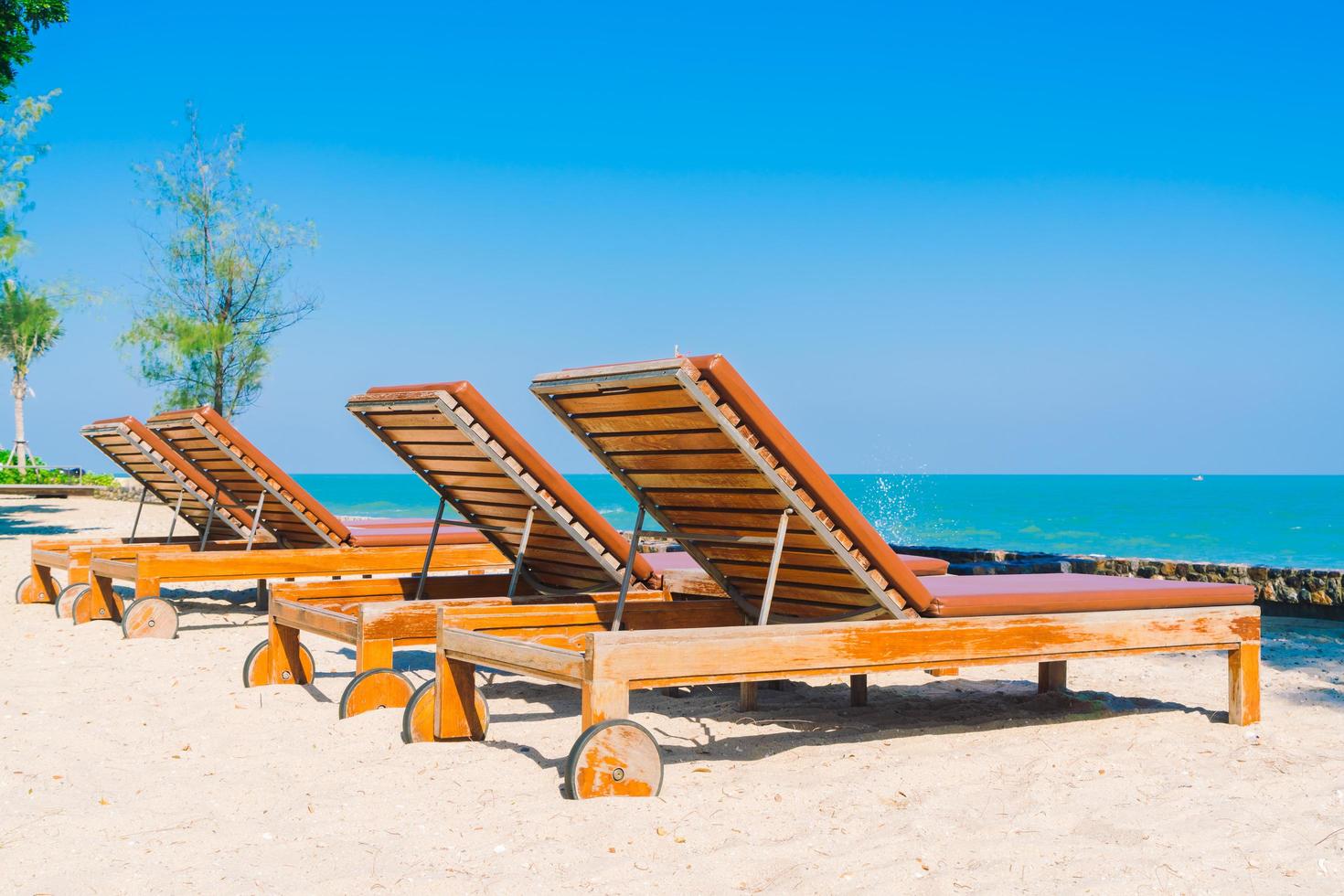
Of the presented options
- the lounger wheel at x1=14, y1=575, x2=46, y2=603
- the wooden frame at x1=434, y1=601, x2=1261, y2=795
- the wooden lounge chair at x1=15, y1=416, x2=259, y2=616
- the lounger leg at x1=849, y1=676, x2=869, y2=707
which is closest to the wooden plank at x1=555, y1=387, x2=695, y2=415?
the wooden frame at x1=434, y1=601, x2=1261, y2=795

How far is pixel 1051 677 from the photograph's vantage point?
19.7 ft

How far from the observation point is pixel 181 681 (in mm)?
6320

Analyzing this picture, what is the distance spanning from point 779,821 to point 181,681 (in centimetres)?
396

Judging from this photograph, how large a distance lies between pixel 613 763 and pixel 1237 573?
8031 mm

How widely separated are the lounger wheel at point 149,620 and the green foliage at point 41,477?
2534 centimetres

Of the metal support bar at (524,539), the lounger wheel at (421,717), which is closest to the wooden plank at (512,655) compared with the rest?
the lounger wheel at (421,717)

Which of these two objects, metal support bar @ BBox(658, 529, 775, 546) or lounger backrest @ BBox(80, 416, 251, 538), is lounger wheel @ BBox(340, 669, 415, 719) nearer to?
metal support bar @ BBox(658, 529, 775, 546)

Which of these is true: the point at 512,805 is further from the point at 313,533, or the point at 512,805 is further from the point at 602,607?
the point at 313,533

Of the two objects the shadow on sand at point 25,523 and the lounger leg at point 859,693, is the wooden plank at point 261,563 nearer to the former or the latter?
the lounger leg at point 859,693

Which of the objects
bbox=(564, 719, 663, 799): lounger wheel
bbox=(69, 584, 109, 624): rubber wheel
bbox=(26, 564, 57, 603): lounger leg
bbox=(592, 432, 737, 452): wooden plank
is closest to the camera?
bbox=(564, 719, 663, 799): lounger wheel

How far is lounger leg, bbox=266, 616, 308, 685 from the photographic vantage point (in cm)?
612

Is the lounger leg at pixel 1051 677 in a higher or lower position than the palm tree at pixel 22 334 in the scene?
lower

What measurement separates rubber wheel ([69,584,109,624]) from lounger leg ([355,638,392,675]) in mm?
4658

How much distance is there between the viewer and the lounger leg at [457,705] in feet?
15.4
